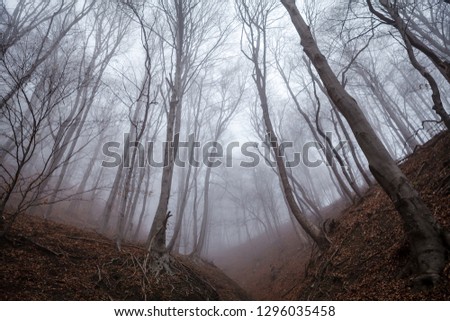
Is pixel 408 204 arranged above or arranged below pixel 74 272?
below

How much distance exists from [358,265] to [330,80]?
9.88 feet

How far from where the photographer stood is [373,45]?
17141 mm

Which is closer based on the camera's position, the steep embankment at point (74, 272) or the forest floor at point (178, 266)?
the forest floor at point (178, 266)

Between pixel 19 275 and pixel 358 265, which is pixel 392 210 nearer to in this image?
pixel 358 265

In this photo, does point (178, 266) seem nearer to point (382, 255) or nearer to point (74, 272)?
point (74, 272)

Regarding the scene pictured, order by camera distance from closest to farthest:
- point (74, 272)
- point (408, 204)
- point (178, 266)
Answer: point (408, 204), point (74, 272), point (178, 266)

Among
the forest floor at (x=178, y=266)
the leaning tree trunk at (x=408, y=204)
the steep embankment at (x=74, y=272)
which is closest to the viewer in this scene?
the leaning tree trunk at (x=408, y=204)

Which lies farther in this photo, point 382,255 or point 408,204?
point 382,255

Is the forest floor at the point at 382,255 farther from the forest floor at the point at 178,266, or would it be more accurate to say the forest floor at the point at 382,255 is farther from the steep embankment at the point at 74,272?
the steep embankment at the point at 74,272

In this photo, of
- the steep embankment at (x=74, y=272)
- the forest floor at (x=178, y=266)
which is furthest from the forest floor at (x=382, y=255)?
the steep embankment at (x=74, y=272)

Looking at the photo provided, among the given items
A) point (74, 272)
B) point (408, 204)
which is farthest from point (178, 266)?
point (408, 204)

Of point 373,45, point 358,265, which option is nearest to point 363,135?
point 358,265

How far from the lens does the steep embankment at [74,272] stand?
3.37 meters

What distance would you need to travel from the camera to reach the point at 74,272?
409cm
